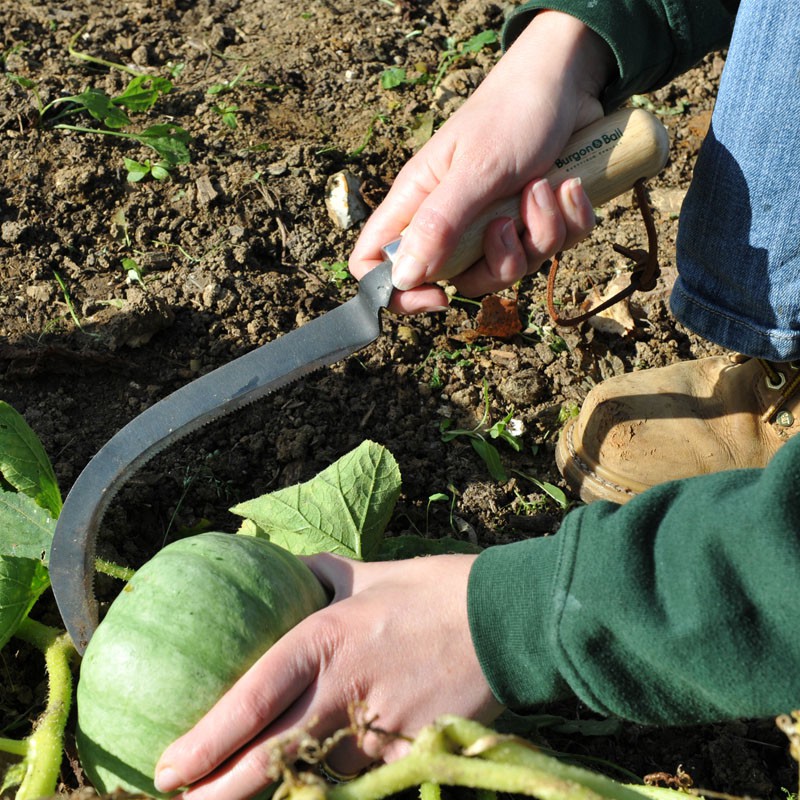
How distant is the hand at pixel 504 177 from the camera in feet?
7.15

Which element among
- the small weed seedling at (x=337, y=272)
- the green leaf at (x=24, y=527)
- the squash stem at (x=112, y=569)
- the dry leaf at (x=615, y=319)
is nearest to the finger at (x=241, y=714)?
the squash stem at (x=112, y=569)

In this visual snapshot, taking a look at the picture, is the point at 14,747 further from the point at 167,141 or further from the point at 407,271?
the point at 167,141

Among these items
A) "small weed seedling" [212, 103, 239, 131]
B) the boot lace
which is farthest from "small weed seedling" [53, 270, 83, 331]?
the boot lace

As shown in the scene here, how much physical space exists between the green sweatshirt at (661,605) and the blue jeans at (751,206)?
3.68 ft

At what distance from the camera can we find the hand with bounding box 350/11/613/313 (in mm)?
2180

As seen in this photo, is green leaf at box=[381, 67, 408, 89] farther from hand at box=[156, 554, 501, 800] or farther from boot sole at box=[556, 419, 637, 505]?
hand at box=[156, 554, 501, 800]

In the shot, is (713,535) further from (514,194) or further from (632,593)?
(514,194)

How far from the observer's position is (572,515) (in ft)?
5.59

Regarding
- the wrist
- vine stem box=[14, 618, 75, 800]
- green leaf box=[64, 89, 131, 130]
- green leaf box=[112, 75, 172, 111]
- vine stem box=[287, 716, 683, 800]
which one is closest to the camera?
vine stem box=[287, 716, 683, 800]

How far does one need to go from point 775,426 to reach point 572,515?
148cm

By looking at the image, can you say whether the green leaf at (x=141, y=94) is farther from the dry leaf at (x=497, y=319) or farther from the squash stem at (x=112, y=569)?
the squash stem at (x=112, y=569)

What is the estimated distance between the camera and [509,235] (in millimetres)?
2268

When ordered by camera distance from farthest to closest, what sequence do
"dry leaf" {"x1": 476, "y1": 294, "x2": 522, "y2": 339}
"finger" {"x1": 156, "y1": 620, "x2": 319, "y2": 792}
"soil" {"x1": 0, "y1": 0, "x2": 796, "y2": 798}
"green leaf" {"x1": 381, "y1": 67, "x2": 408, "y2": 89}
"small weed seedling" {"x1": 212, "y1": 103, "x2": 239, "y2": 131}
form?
1. "green leaf" {"x1": 381, "y1": 67, "x2": 408, "y2": 89}
2. "small weed seedling" {"x1": 212, "y1": 103, "x2": 239, "y2": 131}
3. "dry leaf" {"x1": 476, "y1": 294, "x2": 522, "y2": 339}
4. "soil" {"x1": 0, "y1": 0, "x2": 796, "y2": 798}
5. "finger" {"x1": 156, "y1": 620, "x2": 319, "y2": 792}

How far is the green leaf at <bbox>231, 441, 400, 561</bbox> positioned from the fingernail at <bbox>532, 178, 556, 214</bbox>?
0.78 meters
